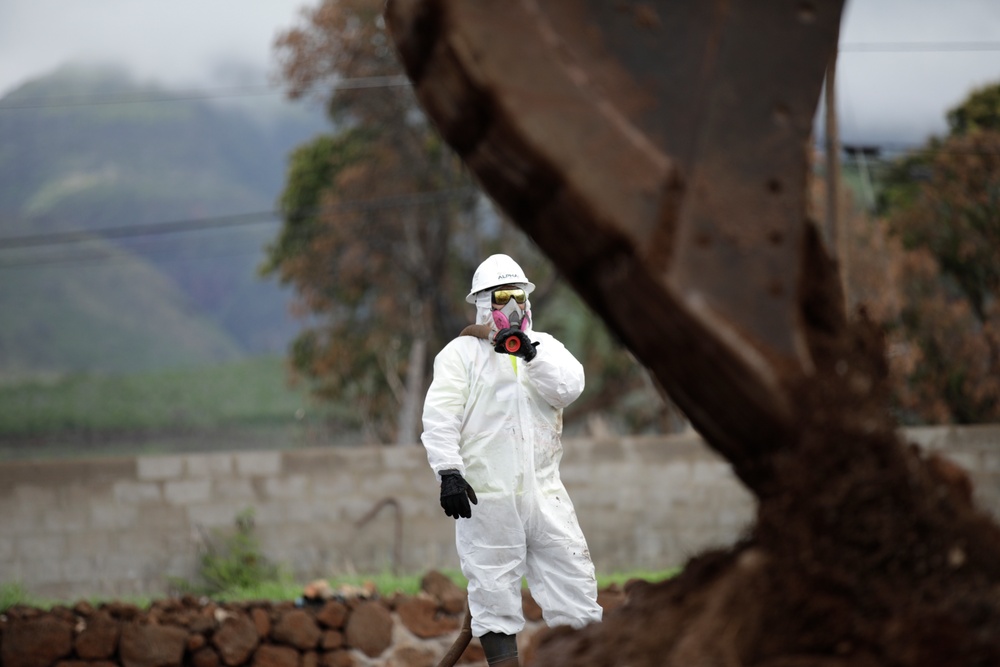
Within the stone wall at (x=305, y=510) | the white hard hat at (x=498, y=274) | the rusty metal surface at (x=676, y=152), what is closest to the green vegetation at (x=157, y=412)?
the stone wall at (x=305, y=510)

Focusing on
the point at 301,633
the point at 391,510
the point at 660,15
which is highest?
the point at 660,15

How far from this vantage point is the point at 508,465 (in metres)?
5.45

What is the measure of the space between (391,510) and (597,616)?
5.82 meters

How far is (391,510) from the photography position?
36.2 ft

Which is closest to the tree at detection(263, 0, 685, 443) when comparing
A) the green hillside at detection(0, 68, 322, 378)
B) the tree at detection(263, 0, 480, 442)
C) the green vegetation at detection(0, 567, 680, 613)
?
the tree at detection(263, 0, 480, 442)

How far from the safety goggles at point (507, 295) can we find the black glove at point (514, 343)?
0.91 ft

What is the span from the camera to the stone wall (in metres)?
10.4

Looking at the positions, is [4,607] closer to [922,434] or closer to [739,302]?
[739,302]

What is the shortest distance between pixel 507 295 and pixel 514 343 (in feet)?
1.09

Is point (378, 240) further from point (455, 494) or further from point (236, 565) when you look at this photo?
point (455, 494)

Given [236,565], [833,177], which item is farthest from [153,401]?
[236,565]

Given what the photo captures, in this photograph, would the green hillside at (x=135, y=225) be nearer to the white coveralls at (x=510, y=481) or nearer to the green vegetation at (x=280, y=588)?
the green vegetation at (x=280, y=588)

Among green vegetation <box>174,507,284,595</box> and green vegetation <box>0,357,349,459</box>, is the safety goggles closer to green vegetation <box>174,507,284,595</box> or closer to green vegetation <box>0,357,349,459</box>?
green vegetation <box>174,507,284,595</box>

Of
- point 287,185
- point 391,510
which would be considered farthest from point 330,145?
point 391,510
